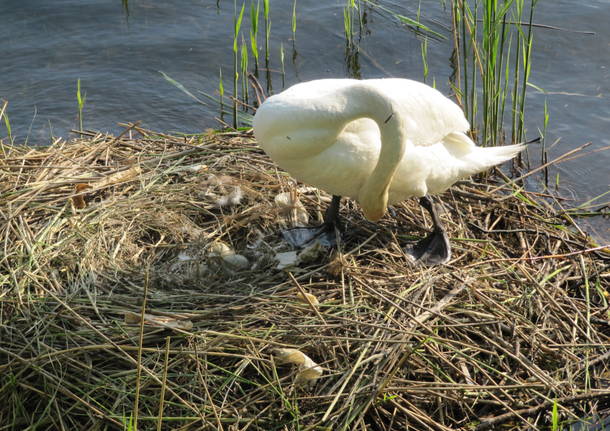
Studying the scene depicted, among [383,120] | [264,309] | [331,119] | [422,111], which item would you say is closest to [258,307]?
[264,309]

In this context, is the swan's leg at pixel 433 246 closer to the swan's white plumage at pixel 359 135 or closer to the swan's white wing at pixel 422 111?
the swan's white plumage at pixel 359 135

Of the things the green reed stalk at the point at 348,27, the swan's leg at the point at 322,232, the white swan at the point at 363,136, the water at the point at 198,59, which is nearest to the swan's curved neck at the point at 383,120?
the white swan at the point at 363,136

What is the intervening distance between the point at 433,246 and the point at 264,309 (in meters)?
1.22

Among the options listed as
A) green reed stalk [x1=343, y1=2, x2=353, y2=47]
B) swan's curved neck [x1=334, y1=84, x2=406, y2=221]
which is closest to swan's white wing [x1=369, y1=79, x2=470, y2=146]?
swan's curved neck [x1=334, y1=84, x2=406, y2=221]

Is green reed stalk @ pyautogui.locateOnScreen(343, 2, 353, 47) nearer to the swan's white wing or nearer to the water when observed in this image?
the water

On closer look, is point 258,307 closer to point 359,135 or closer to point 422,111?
point 359,135

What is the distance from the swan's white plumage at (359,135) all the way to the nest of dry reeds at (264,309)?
0.50 metres

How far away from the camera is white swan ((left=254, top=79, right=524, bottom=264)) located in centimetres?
389

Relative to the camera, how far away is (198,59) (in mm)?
8344

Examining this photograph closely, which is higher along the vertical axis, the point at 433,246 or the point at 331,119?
the point at 331,119

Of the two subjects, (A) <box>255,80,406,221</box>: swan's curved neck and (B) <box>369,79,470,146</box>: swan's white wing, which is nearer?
(A) <box>255,80,406,221</box>: swan's curved neck

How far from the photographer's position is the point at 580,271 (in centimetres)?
466

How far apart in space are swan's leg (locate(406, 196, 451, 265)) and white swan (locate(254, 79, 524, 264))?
0.01 meters

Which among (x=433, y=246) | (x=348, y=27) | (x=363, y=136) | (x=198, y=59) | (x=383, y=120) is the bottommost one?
(x=433, y=246)
